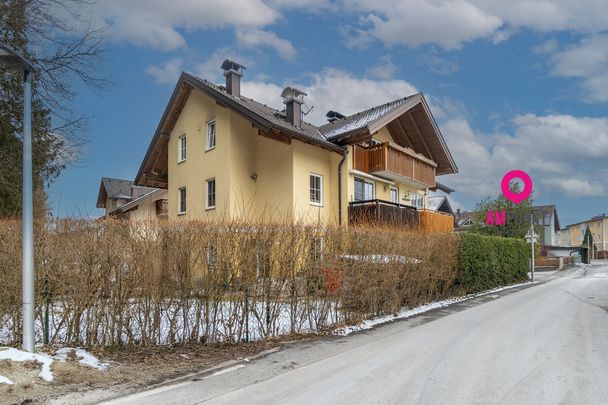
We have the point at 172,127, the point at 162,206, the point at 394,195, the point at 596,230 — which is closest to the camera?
the point at 172,127

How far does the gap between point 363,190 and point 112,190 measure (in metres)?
28.6

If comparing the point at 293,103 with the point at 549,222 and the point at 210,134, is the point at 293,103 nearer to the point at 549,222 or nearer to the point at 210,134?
the point at 210,134

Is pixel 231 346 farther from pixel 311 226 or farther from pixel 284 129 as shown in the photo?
pixel 284 129

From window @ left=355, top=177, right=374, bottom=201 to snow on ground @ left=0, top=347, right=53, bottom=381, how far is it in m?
16.9

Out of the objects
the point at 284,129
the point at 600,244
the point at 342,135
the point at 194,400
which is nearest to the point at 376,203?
the point at 342,135

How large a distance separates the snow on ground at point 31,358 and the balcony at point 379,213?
1393 centimetres

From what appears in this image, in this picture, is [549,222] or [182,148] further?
[549,222]

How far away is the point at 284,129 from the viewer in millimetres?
18219

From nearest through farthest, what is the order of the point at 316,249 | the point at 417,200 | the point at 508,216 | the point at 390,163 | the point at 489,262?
the point at 316,249 → the point at 489,262 → the point at 390,163 → the point at 417,200 → the point at 508,216

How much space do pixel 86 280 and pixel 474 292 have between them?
1395 cm

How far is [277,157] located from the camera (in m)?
20.2

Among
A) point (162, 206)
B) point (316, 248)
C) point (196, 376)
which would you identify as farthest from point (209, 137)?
point (196, 376)

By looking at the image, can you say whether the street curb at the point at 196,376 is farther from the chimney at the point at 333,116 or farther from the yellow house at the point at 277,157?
the chimney at the point at 333,116

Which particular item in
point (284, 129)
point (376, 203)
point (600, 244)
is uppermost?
point (284, 129)
